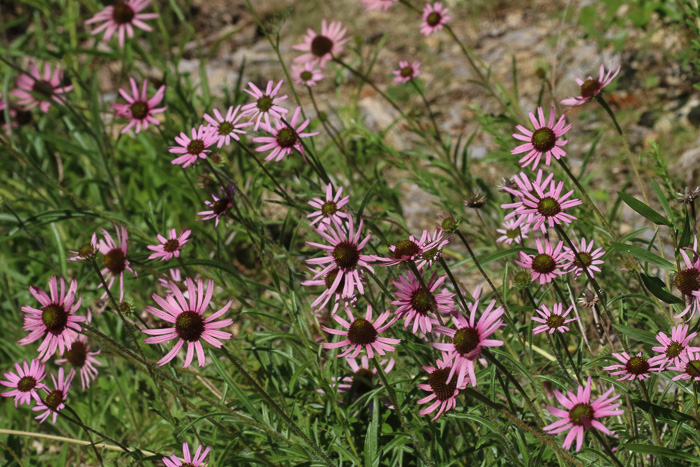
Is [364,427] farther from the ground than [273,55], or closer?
closer

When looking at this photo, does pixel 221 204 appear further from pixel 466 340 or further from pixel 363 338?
pixel 466 340

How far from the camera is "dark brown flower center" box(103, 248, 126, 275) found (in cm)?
205

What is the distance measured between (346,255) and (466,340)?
0.38 metres

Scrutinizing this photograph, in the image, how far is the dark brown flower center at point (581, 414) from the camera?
3.67 feet

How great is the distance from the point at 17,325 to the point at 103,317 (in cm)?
46

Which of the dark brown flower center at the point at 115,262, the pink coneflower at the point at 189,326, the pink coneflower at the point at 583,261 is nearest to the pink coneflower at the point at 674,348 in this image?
the pink coneflower at the point at 583,261

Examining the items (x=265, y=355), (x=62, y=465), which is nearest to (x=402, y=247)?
(x=265, y=355)

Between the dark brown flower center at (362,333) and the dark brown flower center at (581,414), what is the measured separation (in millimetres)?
436

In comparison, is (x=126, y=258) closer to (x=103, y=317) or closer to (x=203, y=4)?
(x=103, y=317)

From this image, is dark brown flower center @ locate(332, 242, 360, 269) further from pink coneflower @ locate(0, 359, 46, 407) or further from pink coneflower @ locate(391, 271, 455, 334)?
pink coneflower @ locate(0, 359, 46, 407)

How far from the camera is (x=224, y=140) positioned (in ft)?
6.42

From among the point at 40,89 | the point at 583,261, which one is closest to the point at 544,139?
the point at 583,261

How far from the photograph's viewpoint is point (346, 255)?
1.47m

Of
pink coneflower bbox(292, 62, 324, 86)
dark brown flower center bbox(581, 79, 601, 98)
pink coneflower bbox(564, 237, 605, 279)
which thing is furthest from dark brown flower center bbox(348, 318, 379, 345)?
pink coneflower bbox(292, 62, 324, 86)
